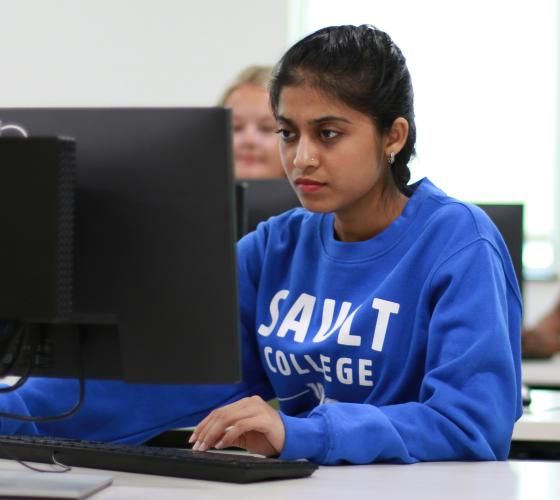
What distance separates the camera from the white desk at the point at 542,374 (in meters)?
2.91

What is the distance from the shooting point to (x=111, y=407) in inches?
62.1

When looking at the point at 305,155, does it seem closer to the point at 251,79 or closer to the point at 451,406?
the point at 451,406

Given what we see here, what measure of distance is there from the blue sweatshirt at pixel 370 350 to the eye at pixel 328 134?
16 cm

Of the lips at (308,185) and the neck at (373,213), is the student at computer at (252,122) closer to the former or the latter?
the neck at (373,213)

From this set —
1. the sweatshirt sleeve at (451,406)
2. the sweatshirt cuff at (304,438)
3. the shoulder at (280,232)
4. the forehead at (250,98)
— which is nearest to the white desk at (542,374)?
the forehead at (250,98)

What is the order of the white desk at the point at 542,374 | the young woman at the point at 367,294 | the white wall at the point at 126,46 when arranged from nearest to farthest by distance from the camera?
the young woman at the point at 367,294, the white desk at the point at 542,374, the white wall at the point at 126,46

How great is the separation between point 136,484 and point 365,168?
1.96 feet

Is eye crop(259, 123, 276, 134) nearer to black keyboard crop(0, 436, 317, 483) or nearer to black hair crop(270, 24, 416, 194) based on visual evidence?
black hair crop(270, 24, 416, 194)

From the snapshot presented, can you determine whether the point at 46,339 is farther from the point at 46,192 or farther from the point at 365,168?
the point at 365,168

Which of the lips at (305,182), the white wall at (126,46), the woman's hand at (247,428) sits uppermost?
the white wall at (126,46)

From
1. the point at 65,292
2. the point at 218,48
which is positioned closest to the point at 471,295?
the point at 65,292

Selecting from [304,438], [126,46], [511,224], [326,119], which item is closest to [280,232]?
[326,119]

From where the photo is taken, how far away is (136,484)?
48.5 inches

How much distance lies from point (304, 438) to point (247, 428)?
0.27 feet
